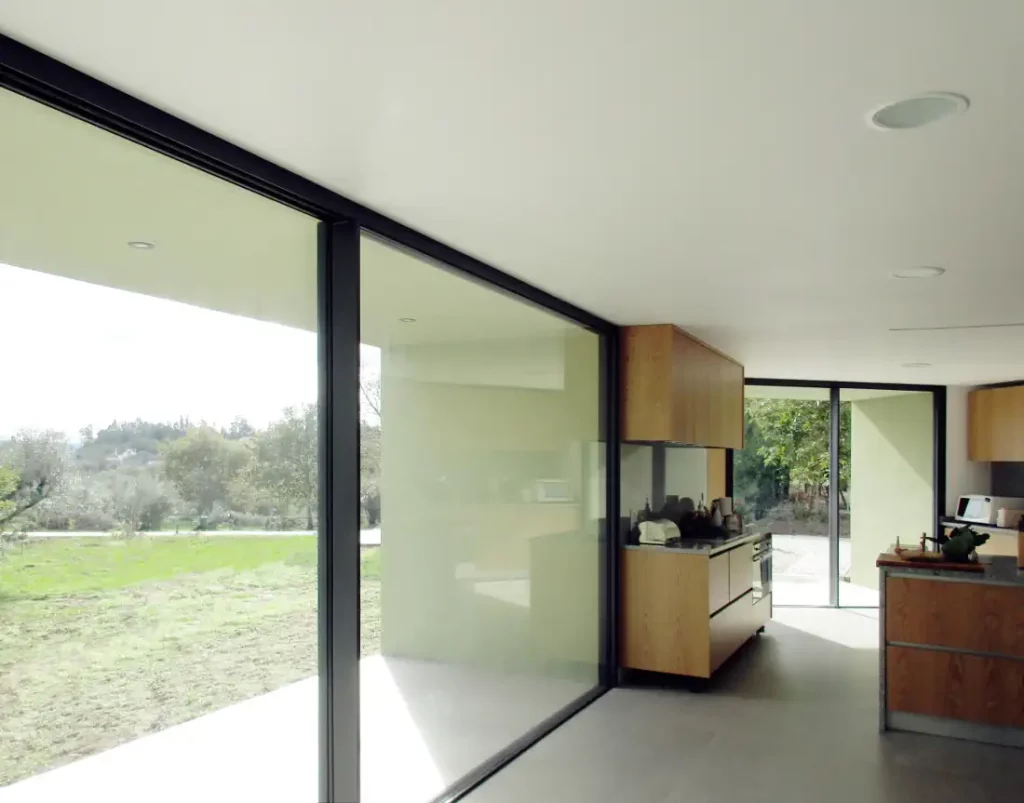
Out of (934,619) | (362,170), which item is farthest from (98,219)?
(934,619)

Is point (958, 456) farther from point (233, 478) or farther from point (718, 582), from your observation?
point (233, 478)

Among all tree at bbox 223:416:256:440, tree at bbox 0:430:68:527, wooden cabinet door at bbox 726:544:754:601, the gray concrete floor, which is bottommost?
the gray concrete floor

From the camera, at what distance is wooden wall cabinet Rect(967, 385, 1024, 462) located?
8.31 meters

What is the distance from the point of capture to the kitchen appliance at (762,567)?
6.85m

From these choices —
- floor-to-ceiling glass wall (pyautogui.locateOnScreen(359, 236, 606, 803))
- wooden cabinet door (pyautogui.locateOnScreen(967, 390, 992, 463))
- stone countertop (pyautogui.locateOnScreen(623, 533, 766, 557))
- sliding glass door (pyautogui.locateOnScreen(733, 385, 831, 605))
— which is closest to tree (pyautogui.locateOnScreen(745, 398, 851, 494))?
sliding glass door (pyautogui.locateOnScreen(733, 385, 831, 605))

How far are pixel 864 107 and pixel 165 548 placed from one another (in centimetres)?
202

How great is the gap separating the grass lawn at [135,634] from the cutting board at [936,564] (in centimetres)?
340

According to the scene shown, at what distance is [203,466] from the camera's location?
236 cm

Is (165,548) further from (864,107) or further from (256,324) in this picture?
(864,107)

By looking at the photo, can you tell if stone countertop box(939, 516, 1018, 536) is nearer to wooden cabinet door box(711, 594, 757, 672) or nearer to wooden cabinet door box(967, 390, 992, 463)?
wooden cabinet door box(967, 390, 992, 463)

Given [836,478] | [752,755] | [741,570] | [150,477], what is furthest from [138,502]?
[836,478]

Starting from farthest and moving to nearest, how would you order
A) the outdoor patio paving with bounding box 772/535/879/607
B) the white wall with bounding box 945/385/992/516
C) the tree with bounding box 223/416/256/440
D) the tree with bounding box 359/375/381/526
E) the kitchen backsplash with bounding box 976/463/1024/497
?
the white wall with bounding box 945/385/992/516 → the kitchen backsplash with bounding box 976/463/1024/497 → the outdoor patio paving with bounding box 772/535/879/607 → the tree with bounding box 359/375/381/526 → the tree with bounding box 223/416/256/440

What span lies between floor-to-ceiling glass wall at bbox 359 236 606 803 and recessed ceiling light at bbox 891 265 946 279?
1723mm

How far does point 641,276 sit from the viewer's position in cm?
402
